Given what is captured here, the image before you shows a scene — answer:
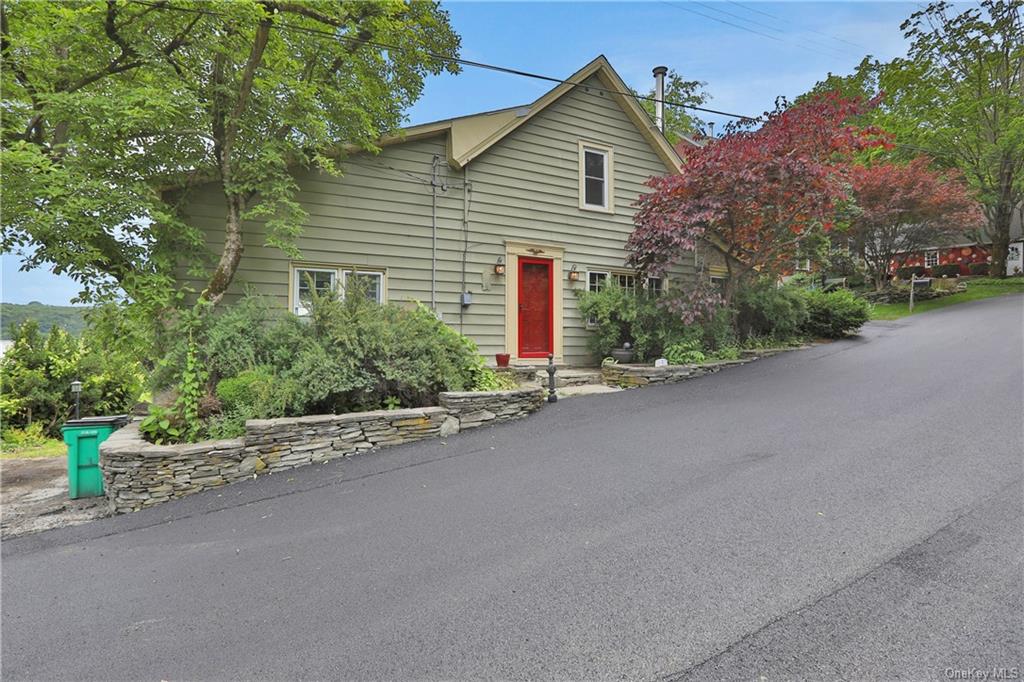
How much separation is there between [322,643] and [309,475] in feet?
9.25

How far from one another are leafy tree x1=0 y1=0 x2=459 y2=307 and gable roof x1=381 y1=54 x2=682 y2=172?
148cm

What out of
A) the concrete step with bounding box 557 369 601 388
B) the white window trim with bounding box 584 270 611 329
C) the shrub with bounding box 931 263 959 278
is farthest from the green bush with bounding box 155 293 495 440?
the shrub with bounding box 931 263 959 278

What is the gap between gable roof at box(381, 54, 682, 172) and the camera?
8.80m

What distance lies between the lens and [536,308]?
32.3 feet

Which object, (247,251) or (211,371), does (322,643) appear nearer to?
(211,371)

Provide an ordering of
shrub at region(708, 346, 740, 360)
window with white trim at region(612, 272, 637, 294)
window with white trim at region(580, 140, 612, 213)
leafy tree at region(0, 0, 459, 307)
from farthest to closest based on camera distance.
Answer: window with white trim at region(612, 272, 637, 294) < window with white trim at region(580, 140, 612, 213) < shrub at region(708, 346, 740, 360) < leafy tree at region(0, 0, 459, 307)

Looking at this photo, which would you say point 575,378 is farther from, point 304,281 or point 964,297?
point 964,297

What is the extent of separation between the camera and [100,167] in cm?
593

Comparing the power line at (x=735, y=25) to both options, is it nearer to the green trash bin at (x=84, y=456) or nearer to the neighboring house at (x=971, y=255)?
the green trash bin at (x=84, y=456)

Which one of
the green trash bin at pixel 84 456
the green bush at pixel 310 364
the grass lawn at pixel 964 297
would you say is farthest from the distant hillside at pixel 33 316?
the grass lawn at pixel 964 297

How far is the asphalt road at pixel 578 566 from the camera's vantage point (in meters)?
2.06

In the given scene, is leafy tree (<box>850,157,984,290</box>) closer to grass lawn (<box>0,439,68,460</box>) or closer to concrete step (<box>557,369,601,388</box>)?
concrete step (<box>557,369,601,388</box>)

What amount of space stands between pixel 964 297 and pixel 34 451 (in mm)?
25610

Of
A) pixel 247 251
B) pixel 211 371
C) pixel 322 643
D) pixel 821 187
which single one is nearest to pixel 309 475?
pixel 211 371
